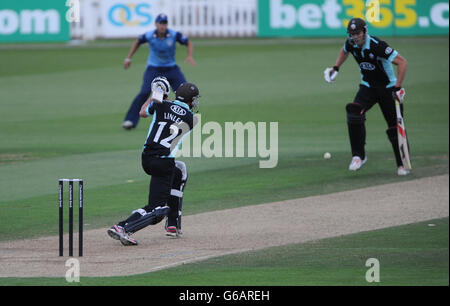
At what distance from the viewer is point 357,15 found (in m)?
29.5

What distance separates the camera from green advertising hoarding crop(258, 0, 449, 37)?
2977cm

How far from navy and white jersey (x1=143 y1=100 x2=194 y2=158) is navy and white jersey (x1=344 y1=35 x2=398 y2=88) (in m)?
4.65

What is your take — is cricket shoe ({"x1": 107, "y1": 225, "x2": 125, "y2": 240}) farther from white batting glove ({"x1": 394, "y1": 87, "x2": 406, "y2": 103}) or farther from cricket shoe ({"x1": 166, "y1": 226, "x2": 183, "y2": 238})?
white batting glove ({"x1": 394, "y1": 87, "x2": 406, "y2": 103})

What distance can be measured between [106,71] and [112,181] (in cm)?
1385

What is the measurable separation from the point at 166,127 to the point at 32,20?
21881 mm

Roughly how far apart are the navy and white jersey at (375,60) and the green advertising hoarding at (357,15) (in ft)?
50.1

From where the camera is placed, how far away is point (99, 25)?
3259cm

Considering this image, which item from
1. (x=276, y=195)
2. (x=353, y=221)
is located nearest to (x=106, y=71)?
(x=276, y=195)

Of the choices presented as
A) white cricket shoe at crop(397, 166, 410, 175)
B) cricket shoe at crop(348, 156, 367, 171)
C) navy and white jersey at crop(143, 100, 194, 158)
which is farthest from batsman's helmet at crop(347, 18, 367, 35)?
navy and white jersey at crop(143, 100, 194, 158)

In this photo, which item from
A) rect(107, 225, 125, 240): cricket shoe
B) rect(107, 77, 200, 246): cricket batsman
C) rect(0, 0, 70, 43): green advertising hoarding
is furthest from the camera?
rect(0, 0, 70, 43): green advertising hoarding

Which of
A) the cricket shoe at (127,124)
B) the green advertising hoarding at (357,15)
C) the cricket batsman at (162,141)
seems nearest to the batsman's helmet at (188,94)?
the cricket batsman at (162,141)

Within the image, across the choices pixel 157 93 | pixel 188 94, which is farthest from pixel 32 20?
pixel 157 93

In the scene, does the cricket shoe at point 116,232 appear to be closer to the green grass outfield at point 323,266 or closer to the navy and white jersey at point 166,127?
the navy and white jersey at point 166,127
